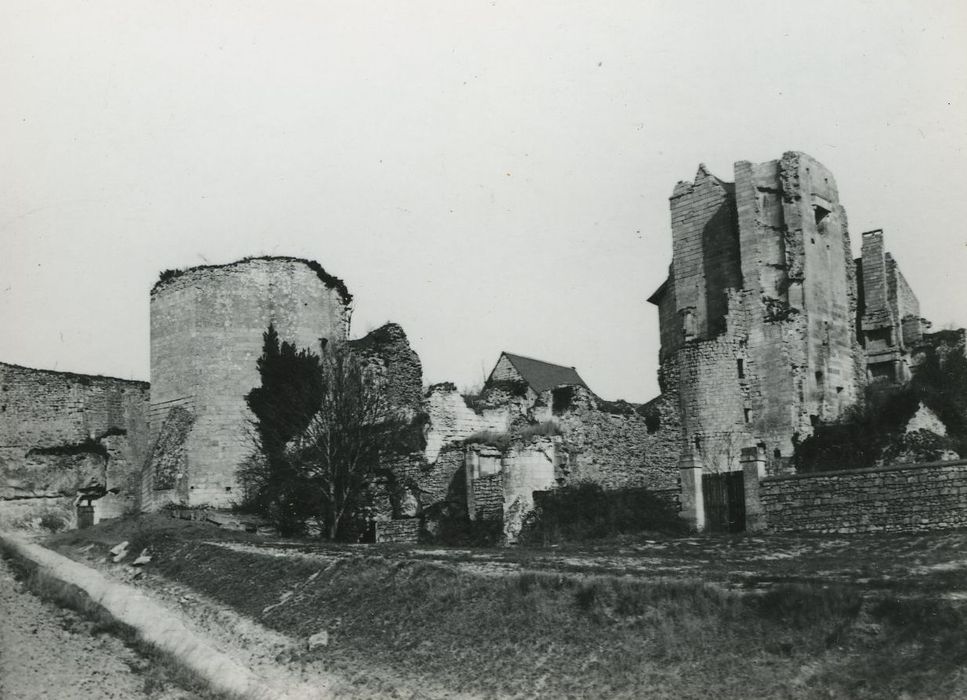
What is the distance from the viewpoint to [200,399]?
27078 mm

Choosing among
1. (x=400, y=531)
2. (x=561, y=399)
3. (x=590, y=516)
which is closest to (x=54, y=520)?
(x=400, y=531)

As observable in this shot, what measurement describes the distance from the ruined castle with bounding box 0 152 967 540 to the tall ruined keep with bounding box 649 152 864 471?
0.06m

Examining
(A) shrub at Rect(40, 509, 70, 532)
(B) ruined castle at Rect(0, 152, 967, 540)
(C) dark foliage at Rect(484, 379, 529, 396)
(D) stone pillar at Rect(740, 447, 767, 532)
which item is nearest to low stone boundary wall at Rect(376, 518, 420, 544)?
(B) ruined castle at Rect(0, 152, 967, 540)

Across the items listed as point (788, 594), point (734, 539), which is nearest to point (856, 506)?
point (734, 539)

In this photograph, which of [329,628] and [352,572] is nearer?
[329,628]

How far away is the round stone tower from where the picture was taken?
87.3 feet

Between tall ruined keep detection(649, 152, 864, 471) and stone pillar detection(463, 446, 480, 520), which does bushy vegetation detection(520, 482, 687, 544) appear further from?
tall ruined keep detection(649, 152, 864, 471)

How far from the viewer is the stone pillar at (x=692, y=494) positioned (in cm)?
1989

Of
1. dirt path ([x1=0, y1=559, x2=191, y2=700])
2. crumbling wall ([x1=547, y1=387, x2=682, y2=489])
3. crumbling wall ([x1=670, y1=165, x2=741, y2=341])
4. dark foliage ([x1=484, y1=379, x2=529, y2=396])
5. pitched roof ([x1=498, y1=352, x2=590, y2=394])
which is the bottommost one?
dirt path ([x1=0, y1=559, x2=191, y2=700])

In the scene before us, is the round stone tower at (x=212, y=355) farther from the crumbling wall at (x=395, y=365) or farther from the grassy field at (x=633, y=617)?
the grassy field at (x=633, y=617)

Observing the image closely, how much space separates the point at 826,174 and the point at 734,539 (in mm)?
19083

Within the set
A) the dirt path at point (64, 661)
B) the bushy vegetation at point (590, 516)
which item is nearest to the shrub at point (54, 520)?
the dirt path at point (64, 661)

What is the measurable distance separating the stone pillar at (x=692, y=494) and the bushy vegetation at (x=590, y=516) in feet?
0.79

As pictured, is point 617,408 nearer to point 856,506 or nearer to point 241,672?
point 856,506
